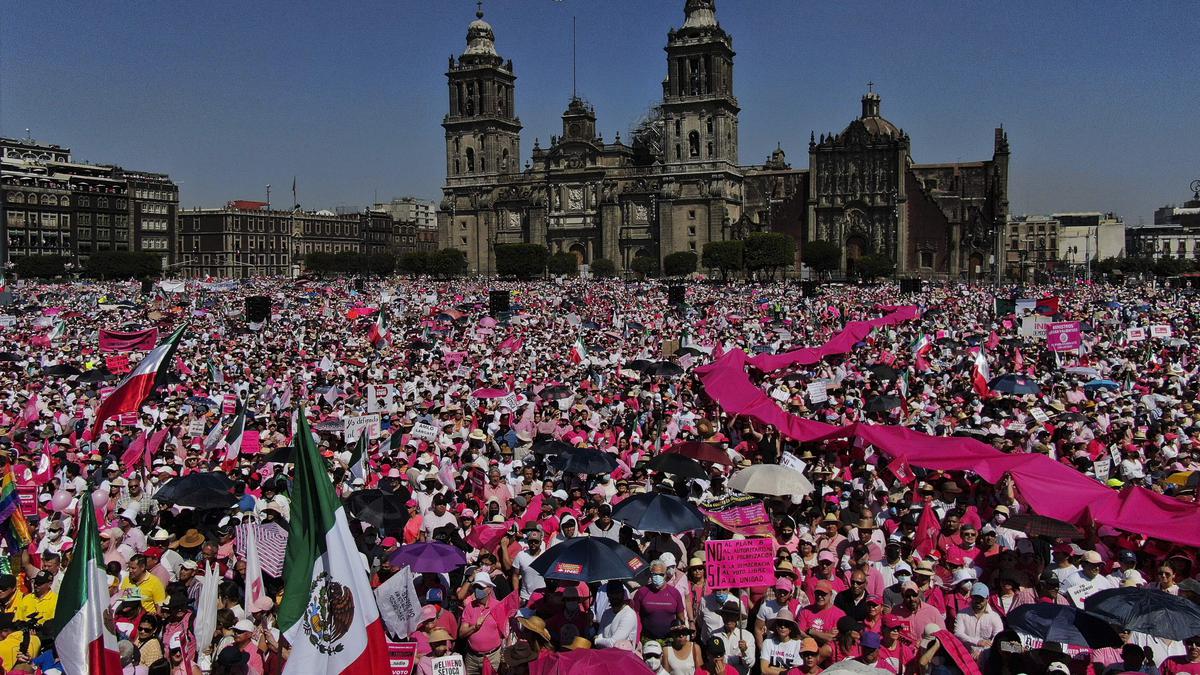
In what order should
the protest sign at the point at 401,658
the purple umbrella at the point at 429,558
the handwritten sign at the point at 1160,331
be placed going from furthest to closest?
the handwritten sign at the point at 1160,331, the purple umbrella at the point at 429,558, the protest sign at the point at 401,658

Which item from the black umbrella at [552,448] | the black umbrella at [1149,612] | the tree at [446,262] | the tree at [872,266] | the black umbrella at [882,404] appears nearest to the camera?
the black umbrella at [1149,612]

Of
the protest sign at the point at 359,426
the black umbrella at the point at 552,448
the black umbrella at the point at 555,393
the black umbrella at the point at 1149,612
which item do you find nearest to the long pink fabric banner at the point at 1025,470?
the black umbrella at the point at 1149,612

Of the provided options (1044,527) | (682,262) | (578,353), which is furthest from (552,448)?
(682,262)

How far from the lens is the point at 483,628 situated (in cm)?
809

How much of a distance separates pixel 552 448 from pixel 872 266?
71.4m

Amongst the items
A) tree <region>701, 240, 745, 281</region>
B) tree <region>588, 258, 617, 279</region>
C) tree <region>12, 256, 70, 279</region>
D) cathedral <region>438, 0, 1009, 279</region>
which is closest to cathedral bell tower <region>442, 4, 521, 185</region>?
cathedral <region>438, 0, 1009, 279</region>

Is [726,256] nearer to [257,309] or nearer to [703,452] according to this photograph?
[257,309]

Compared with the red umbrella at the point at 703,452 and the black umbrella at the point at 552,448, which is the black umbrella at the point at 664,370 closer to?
the black umbrella at the point at 552,448

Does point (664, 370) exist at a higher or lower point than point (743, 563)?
higher

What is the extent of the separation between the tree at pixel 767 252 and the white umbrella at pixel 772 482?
235 feet

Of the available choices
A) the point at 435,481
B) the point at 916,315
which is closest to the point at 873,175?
A: the point at 916,315

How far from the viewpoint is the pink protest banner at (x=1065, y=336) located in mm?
22516

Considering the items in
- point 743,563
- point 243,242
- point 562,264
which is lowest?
point 743,563

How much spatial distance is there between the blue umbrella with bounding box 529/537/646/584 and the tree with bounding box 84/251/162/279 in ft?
333
